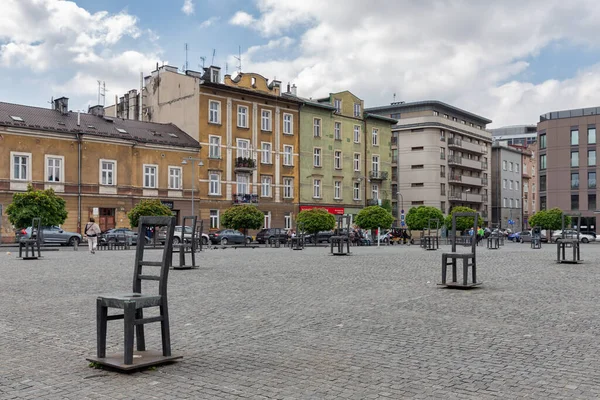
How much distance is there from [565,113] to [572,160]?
6.55 meters

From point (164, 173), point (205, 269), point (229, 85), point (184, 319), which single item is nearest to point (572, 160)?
point (229, 85)

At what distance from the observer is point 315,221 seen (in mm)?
48188

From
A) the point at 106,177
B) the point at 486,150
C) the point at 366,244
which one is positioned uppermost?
the point at 486,150

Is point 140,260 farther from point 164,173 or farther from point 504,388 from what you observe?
point 164,173

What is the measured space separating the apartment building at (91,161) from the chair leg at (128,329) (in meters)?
40.5

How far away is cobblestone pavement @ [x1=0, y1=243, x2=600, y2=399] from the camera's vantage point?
5.16 metres

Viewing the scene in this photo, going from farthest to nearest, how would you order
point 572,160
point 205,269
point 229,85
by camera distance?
point 572,160
point 229,85
point 205,269

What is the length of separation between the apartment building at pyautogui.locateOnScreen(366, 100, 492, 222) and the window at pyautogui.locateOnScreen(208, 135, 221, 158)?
3549 centimetres

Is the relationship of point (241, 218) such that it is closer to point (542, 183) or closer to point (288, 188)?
point (288, 188)

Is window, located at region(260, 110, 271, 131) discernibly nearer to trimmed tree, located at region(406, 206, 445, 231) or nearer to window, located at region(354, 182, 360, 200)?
window, located at region(354, 182, 360, 200)

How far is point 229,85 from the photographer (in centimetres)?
5669

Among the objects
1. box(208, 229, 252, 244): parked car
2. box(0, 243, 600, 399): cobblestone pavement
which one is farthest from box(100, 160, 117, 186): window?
box(0, 243, 600, 399): cobblestone pavement

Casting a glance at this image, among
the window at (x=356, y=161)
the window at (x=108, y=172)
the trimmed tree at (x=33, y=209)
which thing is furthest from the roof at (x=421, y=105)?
the trimmed tree at (x=33, y=209)

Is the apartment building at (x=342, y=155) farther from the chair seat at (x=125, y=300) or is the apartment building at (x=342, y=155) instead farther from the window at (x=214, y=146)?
the chair seat at (x=125, y=300)
